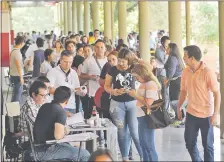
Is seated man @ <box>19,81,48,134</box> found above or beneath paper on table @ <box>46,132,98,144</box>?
above

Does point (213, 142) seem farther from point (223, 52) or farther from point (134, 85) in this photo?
point (223, 52)

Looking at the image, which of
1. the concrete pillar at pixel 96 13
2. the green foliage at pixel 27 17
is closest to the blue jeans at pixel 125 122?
the green foliage at pixel 27 17

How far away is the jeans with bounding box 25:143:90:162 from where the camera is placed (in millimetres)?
4355

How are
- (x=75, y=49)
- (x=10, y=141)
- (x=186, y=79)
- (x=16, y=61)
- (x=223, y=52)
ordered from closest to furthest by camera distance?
1. (x=186, y=79)
2. (x=10, y=141)
3. (x=223, y=52)
4. (x=75, y=49)
5. (x=16, y=61)

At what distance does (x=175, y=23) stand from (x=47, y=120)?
4.12 ft

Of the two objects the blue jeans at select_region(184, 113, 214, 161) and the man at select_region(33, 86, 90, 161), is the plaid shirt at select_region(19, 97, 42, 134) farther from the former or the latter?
the blue jeans at select_region(184, 113, 214, 161)

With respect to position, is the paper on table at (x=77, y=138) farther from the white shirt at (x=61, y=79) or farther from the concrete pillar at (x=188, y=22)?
the concrete pillar at (x=188, y=22)

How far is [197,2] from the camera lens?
428cm

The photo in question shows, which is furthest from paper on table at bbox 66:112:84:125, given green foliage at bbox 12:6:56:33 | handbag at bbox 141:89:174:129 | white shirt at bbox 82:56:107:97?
green foliage at bbox 12:6:56:33

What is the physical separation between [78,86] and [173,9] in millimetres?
1053

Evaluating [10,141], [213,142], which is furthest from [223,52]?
[10,141]

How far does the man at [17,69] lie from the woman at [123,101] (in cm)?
257

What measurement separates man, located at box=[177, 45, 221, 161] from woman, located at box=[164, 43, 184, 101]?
157 millimetres

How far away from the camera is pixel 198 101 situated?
13.5ft
